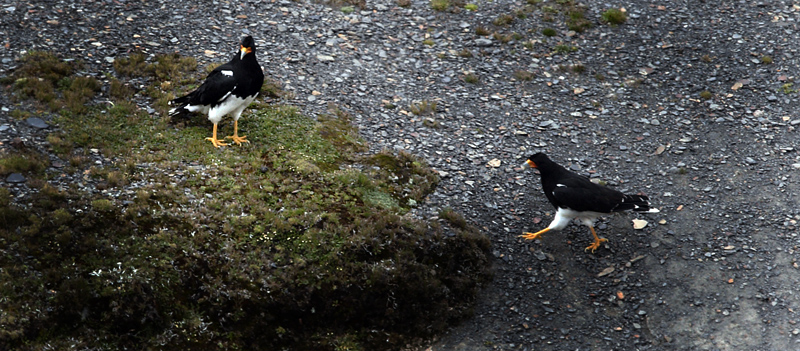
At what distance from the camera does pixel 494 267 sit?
36.6 feet

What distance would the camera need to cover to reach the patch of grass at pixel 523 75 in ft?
52.1

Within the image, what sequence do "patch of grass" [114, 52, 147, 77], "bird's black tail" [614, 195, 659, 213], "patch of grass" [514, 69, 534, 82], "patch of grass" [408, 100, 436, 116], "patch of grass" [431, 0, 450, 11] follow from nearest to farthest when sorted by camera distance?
"bird's black tail" [614, 195, 659, 213] < "patch of grass" [114, 52, 147, 77] < "patch of grass" [408, 100, 436, 116] < "patch of grass" [514, 69, 534, 82] < "patch of grass" [431, 0, 450, 11]

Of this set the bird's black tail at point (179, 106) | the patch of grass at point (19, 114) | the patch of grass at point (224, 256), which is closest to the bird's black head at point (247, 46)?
the bird's black tail at point (179, 106)

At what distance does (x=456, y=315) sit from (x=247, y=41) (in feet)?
20.9

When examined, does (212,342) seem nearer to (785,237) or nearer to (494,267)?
(494,267)

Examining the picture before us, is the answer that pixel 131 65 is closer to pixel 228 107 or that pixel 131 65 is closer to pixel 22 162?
pixel 228 107

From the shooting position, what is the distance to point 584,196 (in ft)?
35.9

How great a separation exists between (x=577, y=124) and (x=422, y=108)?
12.3 ft

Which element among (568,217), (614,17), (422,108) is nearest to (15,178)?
(422,108)

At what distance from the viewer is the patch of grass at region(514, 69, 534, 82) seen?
625 inches

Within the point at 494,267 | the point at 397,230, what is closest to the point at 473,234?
the point at 494,267

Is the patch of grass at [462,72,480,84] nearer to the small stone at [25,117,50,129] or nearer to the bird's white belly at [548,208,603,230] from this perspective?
the bird's white belly at [548,208,603,230]

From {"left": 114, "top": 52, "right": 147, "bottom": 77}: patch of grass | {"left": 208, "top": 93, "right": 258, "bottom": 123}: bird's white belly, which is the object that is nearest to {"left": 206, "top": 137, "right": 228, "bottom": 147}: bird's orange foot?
{"left": 208, "top": 93, "right": 258, "bottom": 123}: bird's white belly

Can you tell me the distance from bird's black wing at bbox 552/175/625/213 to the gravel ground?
3.46 feet
